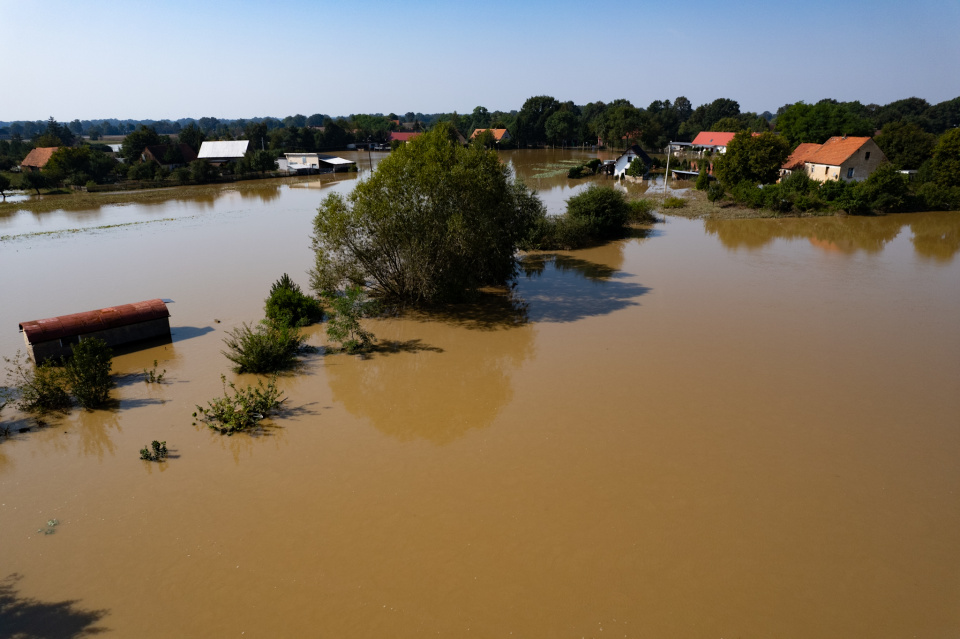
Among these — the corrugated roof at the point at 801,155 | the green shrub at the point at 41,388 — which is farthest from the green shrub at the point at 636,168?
the green shrub at the point at 41,388

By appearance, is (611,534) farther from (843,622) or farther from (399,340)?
(399,340)

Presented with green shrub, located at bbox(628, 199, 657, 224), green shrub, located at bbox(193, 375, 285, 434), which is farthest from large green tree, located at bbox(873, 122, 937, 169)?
green shrub, located at bbox(193, 375, 285, 434)

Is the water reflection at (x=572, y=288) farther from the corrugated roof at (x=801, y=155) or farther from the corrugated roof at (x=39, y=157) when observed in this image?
the corrugated roof at (x=39, y=157)

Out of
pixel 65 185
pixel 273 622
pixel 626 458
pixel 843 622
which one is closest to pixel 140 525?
pixel 273 622

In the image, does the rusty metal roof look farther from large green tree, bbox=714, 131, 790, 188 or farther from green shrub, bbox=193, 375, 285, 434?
large green tree, bbox=714, 131, 790, 188

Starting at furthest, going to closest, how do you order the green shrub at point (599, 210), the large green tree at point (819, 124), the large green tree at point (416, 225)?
the large green tree at point (819, 124) → the green shrub at point (599, 210) → the large green tree at point (416, 225)

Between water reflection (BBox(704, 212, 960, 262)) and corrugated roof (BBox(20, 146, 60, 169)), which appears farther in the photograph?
corrugated roof (BBox(20, 146, 60, 169))
